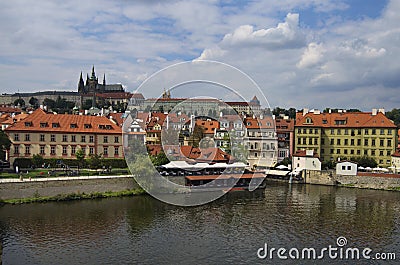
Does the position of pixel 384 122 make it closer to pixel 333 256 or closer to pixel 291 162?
pixel 291 162

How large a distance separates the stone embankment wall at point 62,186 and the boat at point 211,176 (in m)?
3.03

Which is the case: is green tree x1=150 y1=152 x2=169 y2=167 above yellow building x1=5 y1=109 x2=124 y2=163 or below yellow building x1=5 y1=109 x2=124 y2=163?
below

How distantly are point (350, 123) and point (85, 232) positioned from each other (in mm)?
29709

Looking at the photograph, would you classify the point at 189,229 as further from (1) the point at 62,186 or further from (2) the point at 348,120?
(2) the point at 348,120

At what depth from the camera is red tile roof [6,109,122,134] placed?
32.6 m

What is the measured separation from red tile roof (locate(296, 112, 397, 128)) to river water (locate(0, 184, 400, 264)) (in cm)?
1349

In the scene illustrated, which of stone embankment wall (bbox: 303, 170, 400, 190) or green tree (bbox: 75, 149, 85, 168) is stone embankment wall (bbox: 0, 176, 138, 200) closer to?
green tree (bbox: 75, 149, 85, 168)

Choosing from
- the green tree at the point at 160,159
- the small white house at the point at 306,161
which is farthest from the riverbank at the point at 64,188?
the small white house at the point at 306,161

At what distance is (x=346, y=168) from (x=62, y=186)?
21.6 m

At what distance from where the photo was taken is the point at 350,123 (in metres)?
40.9

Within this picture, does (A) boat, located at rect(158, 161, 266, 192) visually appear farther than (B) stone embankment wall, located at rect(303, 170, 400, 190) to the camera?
No

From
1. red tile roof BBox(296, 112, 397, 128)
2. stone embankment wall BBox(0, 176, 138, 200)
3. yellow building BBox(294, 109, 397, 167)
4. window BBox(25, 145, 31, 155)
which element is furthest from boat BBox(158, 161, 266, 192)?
red tile roof BBox(296, 112, 397, 128)

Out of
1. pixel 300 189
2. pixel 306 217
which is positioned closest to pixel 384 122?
pixel 300 189

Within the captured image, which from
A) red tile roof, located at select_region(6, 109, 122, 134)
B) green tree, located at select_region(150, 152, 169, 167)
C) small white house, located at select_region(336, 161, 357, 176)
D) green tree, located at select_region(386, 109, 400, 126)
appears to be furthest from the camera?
green tree, located at select_region(386, 109, 400, 126)
